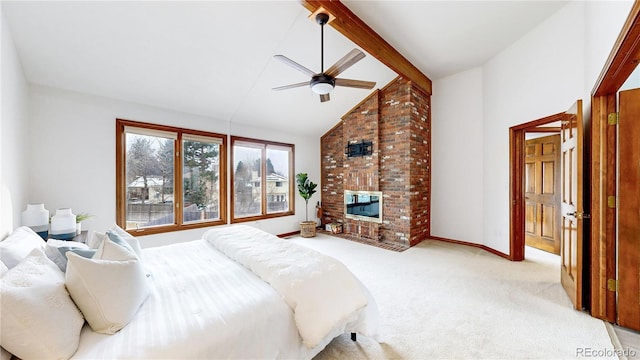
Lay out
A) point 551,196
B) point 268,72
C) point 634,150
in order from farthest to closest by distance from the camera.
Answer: point 551,196
point 268,72
point 634,150

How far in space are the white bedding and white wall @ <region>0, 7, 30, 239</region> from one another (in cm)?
134

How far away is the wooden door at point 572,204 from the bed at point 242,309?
2.06 meters

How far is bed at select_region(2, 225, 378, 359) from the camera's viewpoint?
1.08 m

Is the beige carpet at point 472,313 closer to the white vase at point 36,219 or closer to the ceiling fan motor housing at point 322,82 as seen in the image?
the ceiling fan motor housing at point 322,82

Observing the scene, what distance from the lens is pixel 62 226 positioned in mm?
2482

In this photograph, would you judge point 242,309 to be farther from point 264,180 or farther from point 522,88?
point 522,88

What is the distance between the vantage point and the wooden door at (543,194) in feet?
12.8

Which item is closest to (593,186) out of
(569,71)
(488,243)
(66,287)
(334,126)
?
(569,71)

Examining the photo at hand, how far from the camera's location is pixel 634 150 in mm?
1893

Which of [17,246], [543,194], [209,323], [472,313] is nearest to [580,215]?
[472,313]

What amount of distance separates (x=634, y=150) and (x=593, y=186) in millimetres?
364

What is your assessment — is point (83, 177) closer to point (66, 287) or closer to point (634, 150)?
point (66, 287)

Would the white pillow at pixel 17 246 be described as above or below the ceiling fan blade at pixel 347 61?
below

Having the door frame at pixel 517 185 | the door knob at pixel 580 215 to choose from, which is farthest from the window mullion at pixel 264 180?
the door knob at pixel 580 215
